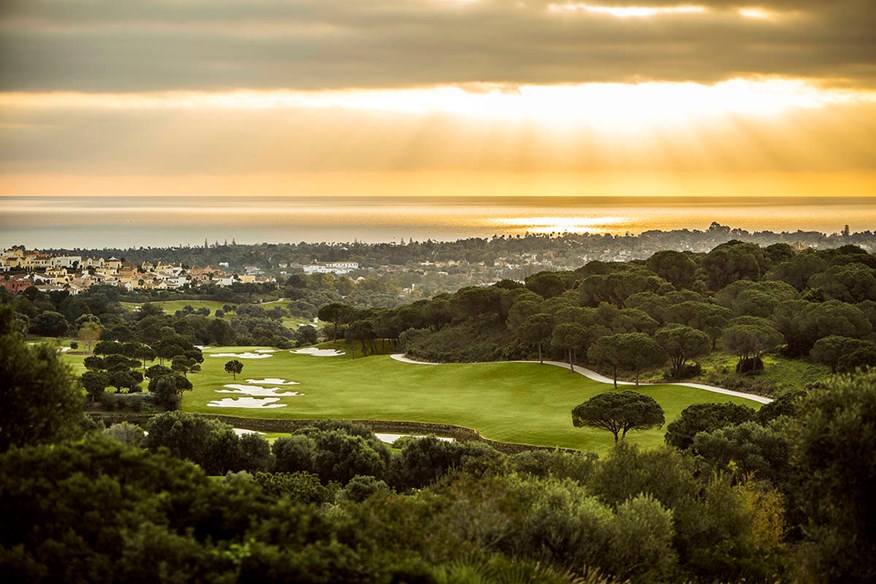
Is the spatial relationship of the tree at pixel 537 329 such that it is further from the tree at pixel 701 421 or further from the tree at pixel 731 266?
the tree at pixel 701 421

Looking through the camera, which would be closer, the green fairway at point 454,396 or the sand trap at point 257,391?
the green fairway at point 454,396

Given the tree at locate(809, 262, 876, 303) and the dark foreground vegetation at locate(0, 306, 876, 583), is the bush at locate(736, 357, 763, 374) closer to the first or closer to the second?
the tree at locate(809, 262, 876, 303)

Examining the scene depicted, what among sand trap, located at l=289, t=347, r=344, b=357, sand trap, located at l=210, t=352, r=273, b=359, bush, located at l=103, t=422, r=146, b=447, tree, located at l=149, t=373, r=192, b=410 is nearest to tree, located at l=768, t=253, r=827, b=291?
sand trap, located at l=289, t=347, r=344, b=357

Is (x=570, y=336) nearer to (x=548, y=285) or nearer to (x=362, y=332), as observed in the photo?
(x=548, y=285)

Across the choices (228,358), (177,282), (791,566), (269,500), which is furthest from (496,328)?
(177,282)

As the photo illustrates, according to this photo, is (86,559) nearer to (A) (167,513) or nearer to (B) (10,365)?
(A) (167,513)

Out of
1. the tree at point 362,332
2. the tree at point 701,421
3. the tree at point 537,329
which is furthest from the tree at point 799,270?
the tree at point 701,421

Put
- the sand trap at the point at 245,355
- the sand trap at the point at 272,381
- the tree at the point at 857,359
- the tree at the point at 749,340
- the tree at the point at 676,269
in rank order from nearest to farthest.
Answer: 1. the tree at the point at 857,359
2. the tree at the point at 749,340
3. the sand trap at the point at 272,381
4. the tree at the point at 676,269
5. the sand trap at the point at 245,355
